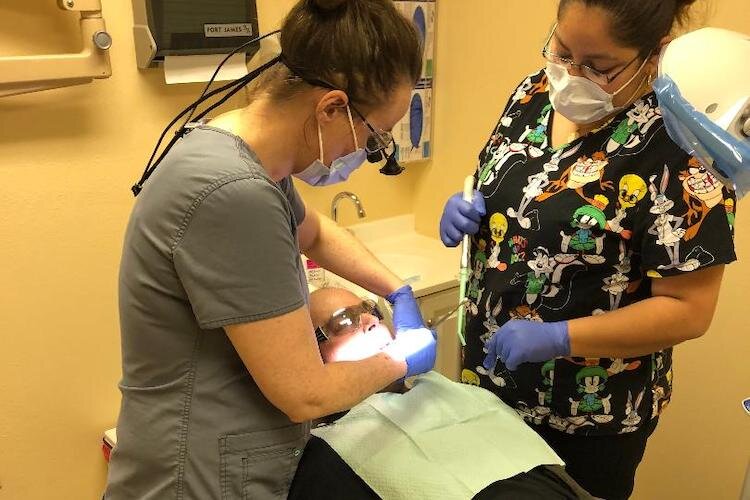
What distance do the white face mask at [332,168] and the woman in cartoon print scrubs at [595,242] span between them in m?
0.27

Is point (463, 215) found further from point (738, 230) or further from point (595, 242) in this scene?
point (738, 230)

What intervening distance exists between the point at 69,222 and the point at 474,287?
3.97ft

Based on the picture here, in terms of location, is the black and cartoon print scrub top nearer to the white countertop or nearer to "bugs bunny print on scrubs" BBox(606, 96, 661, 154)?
"bugs bunny print on scrubs" BBox(606, 96, 661, 154)

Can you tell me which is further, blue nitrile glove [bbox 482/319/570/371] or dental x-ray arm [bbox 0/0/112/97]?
dental x-ray arm [bbox 0/0/112/97]

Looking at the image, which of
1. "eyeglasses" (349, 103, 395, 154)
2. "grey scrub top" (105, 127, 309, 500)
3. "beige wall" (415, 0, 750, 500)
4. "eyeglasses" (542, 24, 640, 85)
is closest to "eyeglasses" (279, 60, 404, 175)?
"eyeglasses" (349, 103, 395, 154)

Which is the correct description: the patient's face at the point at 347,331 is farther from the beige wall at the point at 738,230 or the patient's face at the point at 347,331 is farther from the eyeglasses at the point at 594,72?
the beige wall at the point at 738,230

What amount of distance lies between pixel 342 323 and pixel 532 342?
504 mm

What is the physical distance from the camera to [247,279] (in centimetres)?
85

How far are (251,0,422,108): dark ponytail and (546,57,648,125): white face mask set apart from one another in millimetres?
319

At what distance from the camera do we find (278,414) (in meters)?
1.00

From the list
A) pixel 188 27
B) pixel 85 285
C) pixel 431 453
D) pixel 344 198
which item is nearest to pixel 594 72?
pixel 431 453

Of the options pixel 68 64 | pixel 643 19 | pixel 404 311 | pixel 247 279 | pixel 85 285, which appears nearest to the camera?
pixel 247 279

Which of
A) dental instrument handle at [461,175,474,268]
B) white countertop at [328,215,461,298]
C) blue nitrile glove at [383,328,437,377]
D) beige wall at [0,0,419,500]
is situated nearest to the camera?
blue nitrile glove at [383,328,437,377]

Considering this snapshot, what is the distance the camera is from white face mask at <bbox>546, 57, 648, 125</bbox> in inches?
44.2
